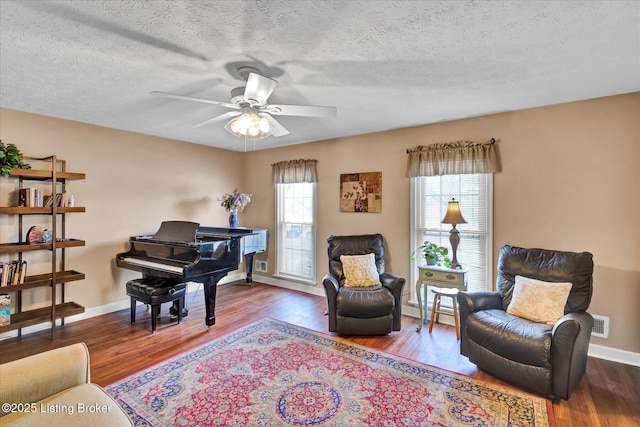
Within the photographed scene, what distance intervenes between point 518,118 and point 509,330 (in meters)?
2.20

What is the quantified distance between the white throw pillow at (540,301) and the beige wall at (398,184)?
68 centimetres

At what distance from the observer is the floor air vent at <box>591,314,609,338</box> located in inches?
109

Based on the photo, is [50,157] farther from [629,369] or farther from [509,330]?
[629,369]

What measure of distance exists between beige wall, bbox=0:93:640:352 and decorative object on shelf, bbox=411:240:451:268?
0.45 metres

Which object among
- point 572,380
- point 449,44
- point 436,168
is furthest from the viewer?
point 436,168

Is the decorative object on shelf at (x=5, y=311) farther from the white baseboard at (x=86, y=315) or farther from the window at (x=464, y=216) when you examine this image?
the window at (x=464, y=216)

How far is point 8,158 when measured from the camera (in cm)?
287

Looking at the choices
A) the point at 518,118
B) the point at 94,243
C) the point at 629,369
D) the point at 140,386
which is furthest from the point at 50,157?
the point at 629,369

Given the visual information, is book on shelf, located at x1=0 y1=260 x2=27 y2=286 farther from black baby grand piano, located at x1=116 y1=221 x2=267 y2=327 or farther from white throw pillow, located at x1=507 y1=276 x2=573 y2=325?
white throw pillow, located at x1=507 y1=276 x2=573 y2=325

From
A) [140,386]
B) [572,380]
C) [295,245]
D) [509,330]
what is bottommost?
[140,386]

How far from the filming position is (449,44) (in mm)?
1894

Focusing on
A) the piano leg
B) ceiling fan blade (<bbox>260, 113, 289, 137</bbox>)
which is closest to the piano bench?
the piano leg

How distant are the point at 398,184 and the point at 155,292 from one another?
3177 mm

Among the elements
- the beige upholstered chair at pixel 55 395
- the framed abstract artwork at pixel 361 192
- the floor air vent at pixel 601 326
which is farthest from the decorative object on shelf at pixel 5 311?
the floor air vent at pixel 601 326
